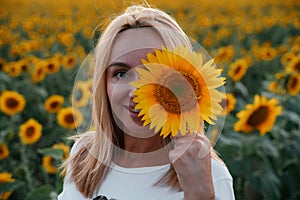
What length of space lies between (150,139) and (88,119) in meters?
0.20

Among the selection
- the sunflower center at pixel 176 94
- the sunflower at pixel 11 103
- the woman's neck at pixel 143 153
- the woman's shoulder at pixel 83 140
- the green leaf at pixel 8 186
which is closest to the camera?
the sunflower center at pixel 176 94

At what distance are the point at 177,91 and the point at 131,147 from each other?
0.44m

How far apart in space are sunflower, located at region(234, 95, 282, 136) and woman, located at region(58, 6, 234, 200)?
1061 millimetres

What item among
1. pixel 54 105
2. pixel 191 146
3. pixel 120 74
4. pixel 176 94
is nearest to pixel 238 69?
pixel 54 105

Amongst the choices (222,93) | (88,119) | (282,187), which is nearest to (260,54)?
(282,187)

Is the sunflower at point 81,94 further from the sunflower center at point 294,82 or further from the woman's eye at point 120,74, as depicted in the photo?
the sunflower center at point 294,82

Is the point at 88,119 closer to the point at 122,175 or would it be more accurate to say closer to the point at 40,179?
the point at 122,175

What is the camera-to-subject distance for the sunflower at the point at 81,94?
4.80 feet

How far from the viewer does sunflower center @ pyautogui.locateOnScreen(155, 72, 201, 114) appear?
3.50 feet

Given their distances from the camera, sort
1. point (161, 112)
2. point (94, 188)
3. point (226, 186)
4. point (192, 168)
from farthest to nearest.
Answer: point (94, 188) → point (226, 186) → point (192, 168) → point (161, 112)

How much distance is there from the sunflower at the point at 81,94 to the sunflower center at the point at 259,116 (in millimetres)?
1113

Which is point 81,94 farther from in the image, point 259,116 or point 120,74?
point 259,116

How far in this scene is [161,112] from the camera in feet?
3.53

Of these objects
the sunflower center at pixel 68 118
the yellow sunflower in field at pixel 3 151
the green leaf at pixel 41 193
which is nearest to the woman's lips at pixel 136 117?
the green leaf at pixel 41 193
